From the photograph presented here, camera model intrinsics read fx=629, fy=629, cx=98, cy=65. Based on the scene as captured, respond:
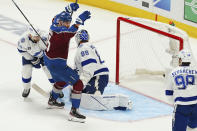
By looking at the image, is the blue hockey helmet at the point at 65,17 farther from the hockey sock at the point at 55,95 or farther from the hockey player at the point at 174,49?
the hockey player at the point at 174,49

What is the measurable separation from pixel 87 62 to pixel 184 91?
163cm

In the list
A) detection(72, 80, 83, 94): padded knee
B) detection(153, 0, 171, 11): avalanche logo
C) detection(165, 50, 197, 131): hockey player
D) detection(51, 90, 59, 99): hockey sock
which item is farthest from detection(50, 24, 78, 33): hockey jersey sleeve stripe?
detection(153, 0, 171, 11): avalanche logo

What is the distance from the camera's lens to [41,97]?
760 cm

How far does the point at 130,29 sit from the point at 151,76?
0.65 meters

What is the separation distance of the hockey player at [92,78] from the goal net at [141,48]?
2.43ft

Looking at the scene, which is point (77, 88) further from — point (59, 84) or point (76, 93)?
point (59, 84)

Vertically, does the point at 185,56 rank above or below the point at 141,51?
below

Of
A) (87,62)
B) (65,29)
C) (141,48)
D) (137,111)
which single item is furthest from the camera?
(141,48)

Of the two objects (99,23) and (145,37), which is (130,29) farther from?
(99,23)

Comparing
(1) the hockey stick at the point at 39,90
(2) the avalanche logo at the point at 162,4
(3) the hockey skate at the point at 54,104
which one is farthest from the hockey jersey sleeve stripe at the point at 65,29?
(2) the avalanche logo at the point at 162,4

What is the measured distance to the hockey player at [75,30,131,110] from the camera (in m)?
7.15

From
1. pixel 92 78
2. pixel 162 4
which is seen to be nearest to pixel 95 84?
pixel 92 78

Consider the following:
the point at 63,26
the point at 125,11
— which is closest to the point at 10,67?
the point at 63,26

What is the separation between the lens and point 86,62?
23.4 ft
